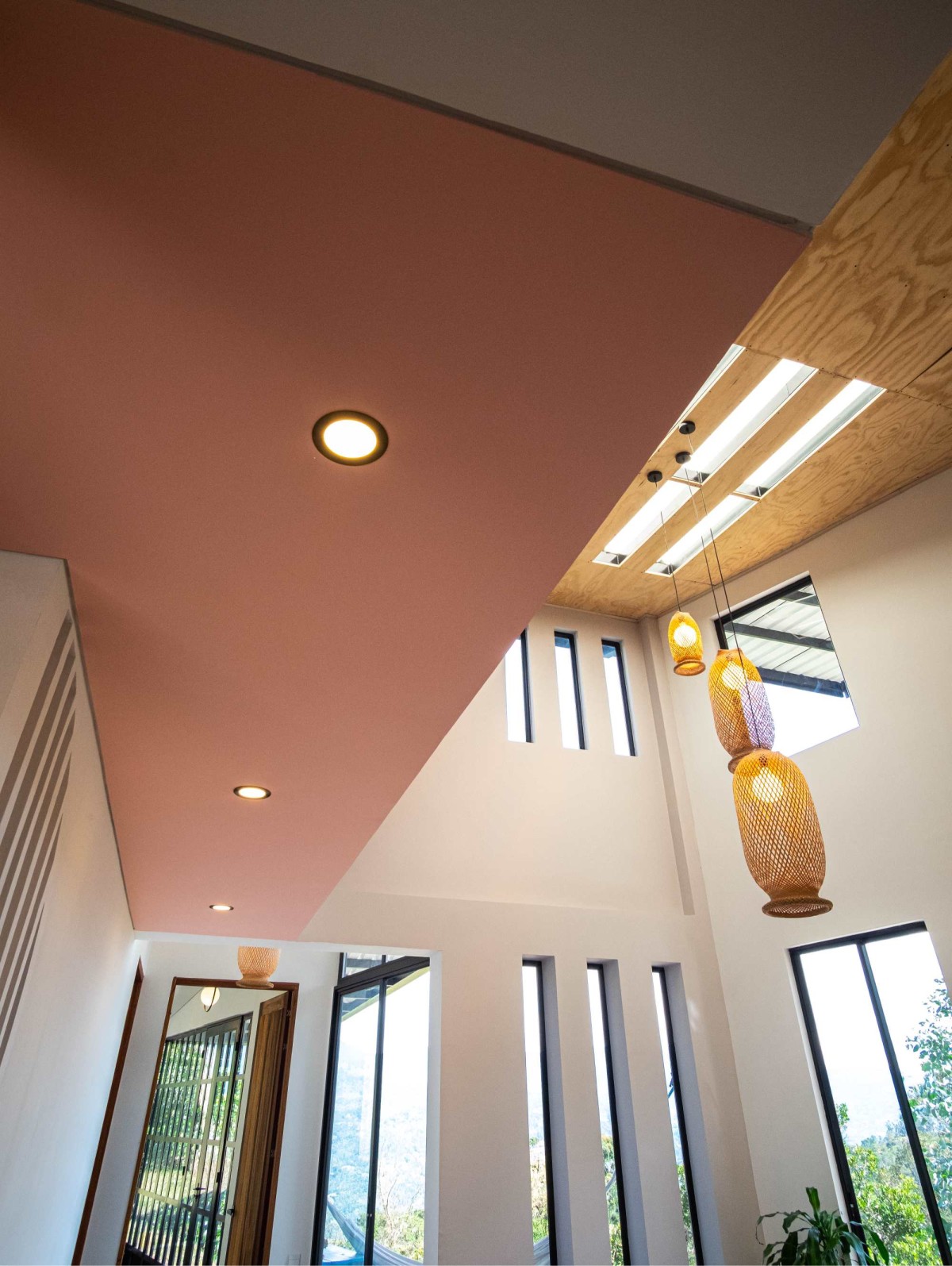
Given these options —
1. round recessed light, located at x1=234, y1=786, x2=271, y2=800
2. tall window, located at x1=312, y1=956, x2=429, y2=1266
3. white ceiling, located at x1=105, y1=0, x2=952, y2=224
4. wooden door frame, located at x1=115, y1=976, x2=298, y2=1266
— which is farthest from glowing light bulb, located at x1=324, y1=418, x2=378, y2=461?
wooden door frame, located at x1=115, y1=976, x2=298, y2=1266

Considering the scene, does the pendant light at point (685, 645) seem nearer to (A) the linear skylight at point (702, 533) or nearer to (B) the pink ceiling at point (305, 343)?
(A) the linear skylight at point (702, 533)

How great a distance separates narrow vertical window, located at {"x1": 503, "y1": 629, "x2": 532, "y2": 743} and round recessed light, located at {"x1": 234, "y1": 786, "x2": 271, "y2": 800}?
3.42m

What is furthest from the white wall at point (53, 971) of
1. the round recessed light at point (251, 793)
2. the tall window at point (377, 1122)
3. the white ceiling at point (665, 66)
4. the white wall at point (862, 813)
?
the white wall at point (862, 813)

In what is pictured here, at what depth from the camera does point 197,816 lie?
3.04m

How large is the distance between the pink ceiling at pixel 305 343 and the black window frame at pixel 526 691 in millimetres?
4254

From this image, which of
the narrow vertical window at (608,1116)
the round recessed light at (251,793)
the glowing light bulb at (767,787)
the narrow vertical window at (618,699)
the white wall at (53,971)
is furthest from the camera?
the narrow vertical window at (618,699)

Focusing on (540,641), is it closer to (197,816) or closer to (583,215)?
(197,816)

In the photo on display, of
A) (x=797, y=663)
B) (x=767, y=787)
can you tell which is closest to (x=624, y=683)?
(x=797, y=663)

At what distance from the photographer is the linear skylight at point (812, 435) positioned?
4625mm

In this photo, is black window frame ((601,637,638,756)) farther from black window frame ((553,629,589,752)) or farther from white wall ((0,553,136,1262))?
white wall ((0,553,136,1262))

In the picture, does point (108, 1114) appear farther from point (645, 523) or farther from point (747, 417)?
point (747, 417)

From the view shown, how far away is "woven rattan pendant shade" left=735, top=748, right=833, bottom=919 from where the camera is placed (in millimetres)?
3816

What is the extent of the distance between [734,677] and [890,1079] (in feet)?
8.28

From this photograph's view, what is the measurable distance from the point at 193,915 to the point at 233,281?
407 cm
